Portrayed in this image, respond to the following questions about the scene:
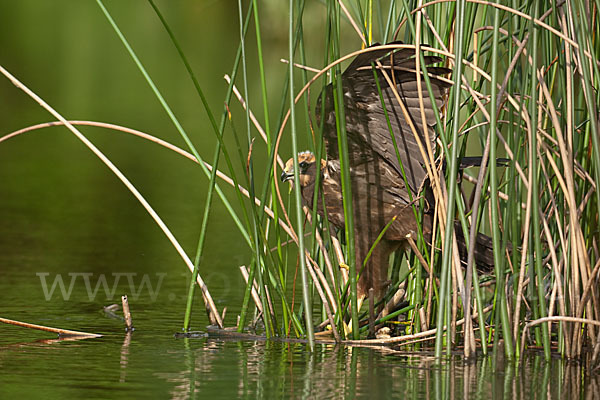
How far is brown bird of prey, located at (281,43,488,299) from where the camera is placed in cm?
362

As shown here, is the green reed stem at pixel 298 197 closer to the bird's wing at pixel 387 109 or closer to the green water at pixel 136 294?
the green water at pixel 136 294

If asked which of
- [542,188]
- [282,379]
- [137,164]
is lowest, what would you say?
[282,379]

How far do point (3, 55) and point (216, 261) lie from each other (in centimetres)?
1431

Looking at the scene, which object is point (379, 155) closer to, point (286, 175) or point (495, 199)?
point (286, 175)

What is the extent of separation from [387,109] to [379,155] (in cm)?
25

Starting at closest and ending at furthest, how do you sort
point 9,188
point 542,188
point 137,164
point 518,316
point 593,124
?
point 593,124 → point 518,316 → point 542,188 → point 9,188 → point 137,164

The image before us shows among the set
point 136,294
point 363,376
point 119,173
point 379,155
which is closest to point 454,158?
point 363,376

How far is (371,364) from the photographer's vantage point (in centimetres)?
326

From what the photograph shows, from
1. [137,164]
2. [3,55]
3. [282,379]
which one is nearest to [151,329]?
[282,379]

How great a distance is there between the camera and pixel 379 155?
4.02 m

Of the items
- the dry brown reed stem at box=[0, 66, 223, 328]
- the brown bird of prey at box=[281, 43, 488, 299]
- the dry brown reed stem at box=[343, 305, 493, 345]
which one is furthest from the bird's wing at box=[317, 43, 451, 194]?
the dry brown reed stem at box=[0, 66, 223, 328]

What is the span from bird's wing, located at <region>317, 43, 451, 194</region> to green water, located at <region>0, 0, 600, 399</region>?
2.65ft

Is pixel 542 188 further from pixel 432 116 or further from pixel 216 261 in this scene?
pixel 216 261

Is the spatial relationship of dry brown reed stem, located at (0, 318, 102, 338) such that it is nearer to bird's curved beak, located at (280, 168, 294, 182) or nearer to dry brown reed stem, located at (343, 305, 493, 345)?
dry brown reed stem, located at (343, 305, 493, 345)
